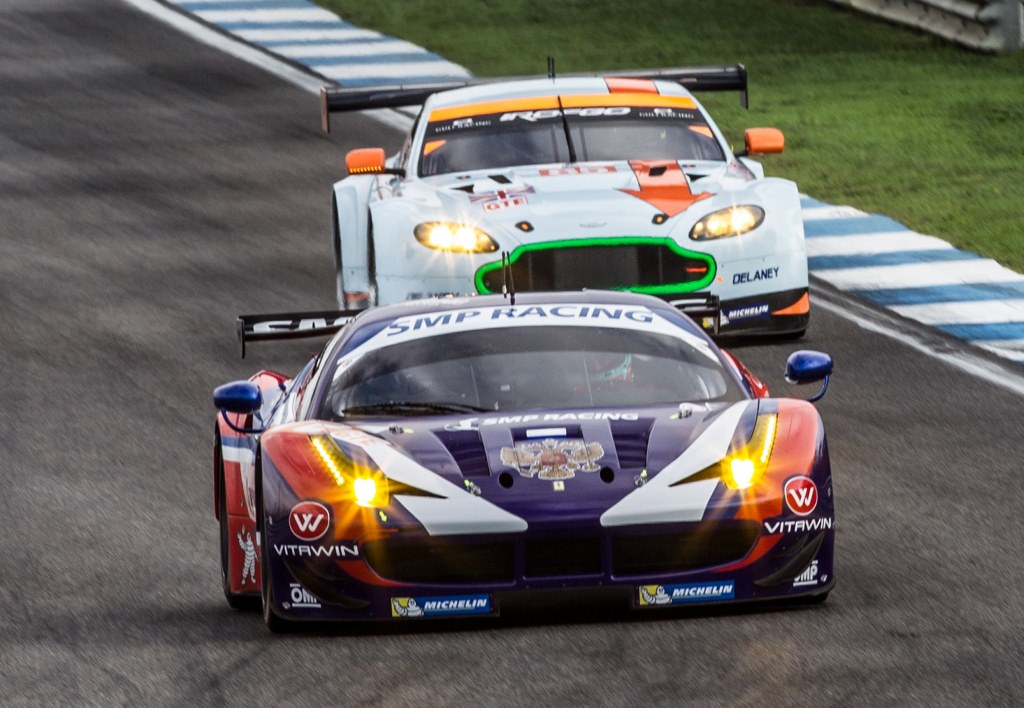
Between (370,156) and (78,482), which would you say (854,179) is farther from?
(78,482)

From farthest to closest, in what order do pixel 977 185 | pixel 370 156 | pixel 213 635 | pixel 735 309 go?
1. pixel 977 185
2. pixel 370 156
3. pixel 735 309
4. pixel 213 635

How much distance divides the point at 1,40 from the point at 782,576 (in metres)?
20.5

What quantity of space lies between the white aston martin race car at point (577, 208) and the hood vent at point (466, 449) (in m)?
3.88

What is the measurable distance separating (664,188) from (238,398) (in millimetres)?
4774

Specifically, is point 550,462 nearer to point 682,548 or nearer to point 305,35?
point 682,548

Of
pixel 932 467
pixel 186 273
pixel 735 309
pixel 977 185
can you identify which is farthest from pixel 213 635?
pixel 977 185

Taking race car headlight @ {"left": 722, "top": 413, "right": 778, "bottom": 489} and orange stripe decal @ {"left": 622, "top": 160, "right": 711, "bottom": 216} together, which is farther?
orange stripe decal @ {"left": 622, "top": 160, "right": 711, "bottom": 216}

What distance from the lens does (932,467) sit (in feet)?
33.1

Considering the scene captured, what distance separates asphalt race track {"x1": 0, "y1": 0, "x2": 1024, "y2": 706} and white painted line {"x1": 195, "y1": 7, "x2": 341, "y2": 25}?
593cm

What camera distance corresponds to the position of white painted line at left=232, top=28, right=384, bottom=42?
83.5 ft

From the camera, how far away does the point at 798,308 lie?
12414 mm

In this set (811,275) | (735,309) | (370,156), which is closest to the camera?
(735,309)

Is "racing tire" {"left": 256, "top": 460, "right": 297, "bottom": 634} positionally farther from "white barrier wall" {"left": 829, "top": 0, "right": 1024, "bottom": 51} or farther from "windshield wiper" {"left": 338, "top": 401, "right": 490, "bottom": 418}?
"white barrier wall" {"left": 829, "top": 0, "right": 1024, "bottom": 51}

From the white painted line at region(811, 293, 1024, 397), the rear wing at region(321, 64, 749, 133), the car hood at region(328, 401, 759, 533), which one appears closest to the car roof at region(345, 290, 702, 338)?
the car hood at region(328, 401, 759, 533)
